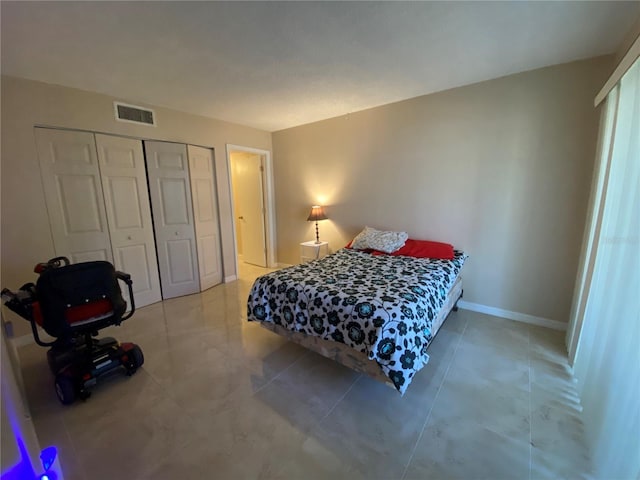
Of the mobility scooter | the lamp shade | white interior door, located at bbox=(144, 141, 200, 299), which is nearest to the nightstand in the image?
the lamp shade

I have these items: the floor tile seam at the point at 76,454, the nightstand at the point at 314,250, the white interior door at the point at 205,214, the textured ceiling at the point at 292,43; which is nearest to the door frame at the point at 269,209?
the white interior door at the point at 205,214

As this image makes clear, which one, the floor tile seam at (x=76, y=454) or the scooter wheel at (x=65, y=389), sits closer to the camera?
the floor tile seam at (x=76, y=454)

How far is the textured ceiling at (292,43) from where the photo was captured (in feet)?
5.18

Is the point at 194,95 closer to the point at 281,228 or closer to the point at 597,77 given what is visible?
the point at 281,228

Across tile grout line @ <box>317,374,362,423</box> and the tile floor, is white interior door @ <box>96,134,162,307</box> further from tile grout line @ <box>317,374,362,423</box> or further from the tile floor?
tile grout line @ <box>317,374,362,423</box>

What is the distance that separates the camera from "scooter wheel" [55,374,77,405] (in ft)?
5.53

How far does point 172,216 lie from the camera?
3.43 m

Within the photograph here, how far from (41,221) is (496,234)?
457cm

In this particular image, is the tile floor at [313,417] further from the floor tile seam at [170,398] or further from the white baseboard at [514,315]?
the white baseboard at [514,315]

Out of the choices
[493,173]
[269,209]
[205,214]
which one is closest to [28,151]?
[205,214]

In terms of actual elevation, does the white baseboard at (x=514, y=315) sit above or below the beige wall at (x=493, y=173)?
below

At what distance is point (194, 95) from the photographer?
2.84 meters

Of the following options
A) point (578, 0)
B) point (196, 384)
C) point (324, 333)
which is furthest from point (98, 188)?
point (578, 0)

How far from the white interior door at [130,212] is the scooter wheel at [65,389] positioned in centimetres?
155
